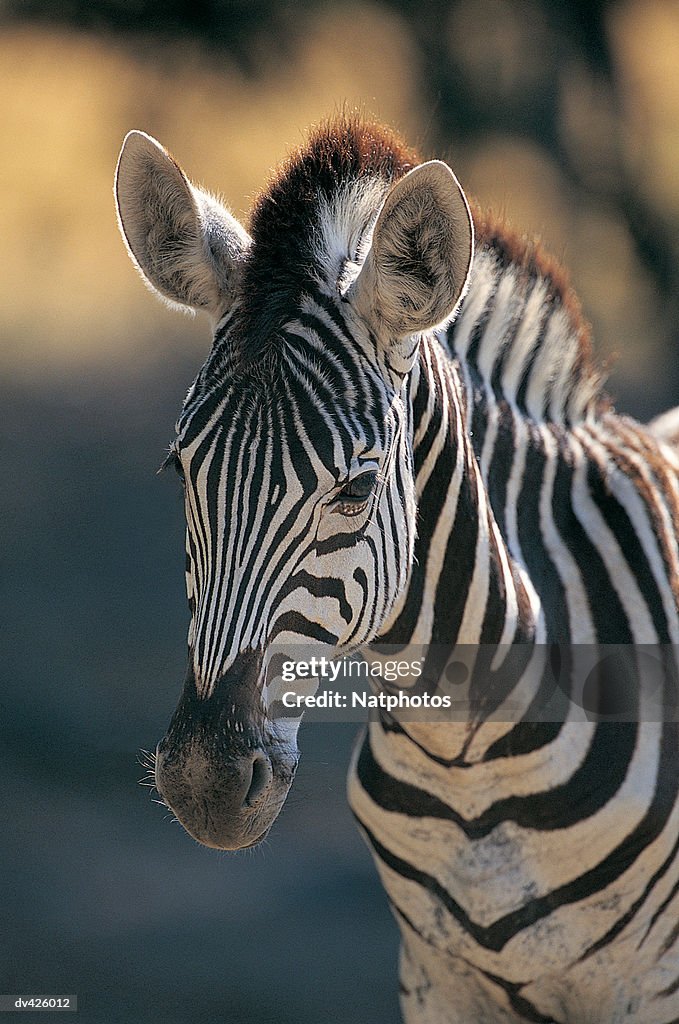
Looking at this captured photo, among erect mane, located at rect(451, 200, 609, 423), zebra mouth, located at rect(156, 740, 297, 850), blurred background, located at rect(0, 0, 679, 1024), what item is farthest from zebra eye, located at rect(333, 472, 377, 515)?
blurred background, located at rect(0, 0, 679, 1024)

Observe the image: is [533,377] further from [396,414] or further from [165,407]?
[165,407]

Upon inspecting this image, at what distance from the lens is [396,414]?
179 centimetres

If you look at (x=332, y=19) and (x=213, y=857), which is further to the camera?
(x=332, y=19)

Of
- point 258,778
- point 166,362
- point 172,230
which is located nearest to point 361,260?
point 172,230

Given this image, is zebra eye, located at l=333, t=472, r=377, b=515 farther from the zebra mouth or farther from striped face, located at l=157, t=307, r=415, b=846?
the zebra mouth

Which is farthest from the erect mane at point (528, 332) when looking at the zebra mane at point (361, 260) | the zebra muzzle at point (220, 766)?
A: the zebra muzzle at point (220, 766)

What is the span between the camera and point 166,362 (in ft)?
22.8

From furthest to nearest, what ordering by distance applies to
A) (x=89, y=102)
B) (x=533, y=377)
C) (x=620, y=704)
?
1. (x=89, y=102)
2. (x=533, y=377)
3. (x=620, y=704)

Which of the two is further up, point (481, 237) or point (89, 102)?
point (89, 102)

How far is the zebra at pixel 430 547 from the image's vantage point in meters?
1.65

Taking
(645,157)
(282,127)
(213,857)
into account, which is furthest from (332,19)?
(213,857)

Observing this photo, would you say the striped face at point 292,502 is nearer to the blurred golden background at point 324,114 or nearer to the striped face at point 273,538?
the striped face at point 273,538

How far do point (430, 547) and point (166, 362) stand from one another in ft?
17.3

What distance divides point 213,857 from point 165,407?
9.88ft
